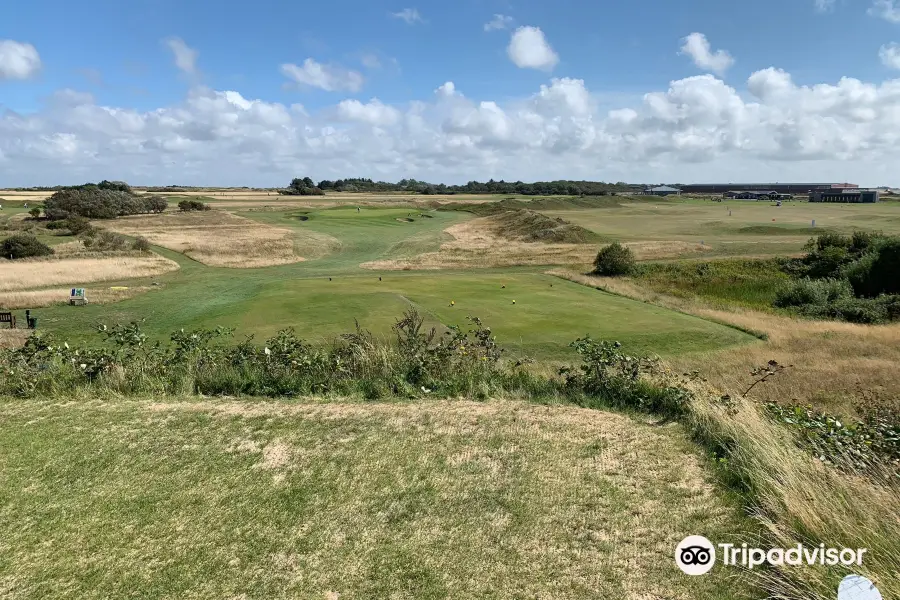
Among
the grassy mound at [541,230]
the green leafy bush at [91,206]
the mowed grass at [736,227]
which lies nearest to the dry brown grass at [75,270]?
the green leafy bush at [91,206]

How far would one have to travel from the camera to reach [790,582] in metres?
5.08

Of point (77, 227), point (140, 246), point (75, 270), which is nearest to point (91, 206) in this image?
point (77, 227)

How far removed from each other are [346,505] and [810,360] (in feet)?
67.2

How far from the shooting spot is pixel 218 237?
64.0 m

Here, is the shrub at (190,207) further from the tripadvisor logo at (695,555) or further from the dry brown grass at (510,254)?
the tripadvisor logo at (695,555)

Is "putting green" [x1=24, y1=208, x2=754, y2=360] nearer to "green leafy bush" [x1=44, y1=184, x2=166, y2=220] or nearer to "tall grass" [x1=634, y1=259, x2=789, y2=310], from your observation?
"tall grass" [x1=634, y1=259, x2=789, y2=310]

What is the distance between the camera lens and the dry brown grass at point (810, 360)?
15578 mm

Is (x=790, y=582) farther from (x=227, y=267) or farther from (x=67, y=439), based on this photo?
(x=227, y=267)

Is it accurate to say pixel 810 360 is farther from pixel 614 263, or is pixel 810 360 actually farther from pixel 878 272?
pixel 614 263

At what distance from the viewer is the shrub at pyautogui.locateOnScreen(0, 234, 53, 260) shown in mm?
47250

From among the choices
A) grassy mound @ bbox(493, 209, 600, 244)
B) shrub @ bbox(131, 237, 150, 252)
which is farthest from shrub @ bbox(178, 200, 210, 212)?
grassy mound @ bbox(493, 209, 600, 244)

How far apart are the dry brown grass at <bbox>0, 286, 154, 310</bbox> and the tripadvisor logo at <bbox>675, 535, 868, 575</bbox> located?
34.1m

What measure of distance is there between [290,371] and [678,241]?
2346 inches

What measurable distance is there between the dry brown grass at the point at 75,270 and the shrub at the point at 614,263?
34549 mm
